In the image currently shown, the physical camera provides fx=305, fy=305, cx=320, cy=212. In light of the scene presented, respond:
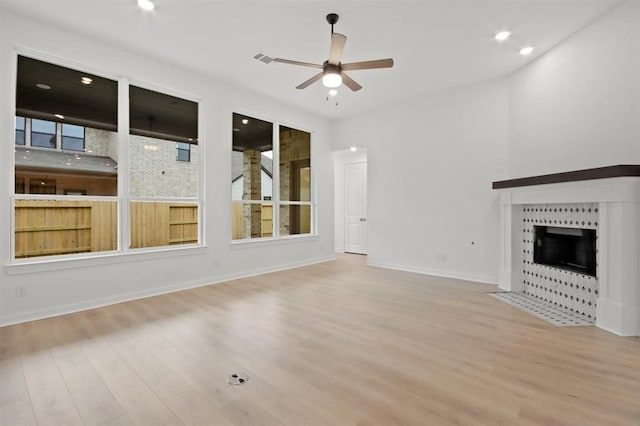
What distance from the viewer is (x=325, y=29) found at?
338 cm

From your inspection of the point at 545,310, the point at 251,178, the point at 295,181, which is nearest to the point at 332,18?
the point at 251,178

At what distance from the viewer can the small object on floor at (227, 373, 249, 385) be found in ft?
6.69

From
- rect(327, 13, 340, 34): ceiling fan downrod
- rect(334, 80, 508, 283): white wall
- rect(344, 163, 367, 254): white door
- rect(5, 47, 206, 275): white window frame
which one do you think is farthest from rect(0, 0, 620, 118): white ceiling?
rect(344, 163, 367, 254): white door

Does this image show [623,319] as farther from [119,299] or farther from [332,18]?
[119,299]

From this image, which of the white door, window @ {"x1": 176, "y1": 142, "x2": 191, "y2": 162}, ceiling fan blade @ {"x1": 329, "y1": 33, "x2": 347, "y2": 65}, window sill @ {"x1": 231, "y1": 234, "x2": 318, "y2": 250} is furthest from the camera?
the white door

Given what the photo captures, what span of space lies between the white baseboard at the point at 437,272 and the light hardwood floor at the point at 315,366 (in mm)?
1295

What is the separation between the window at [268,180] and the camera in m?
5.34

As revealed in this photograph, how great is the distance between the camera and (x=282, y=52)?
391 centimetres

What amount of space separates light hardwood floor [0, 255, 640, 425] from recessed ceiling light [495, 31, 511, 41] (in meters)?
3.16

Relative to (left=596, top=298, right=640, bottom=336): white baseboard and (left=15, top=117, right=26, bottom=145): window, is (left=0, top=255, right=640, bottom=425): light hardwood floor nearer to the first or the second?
(left=596, top=298, right=640, bottom=336): white baseboard

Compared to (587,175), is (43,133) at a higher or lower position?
higher

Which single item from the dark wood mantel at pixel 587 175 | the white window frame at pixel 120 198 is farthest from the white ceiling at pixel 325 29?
the dark wood mantel at pixel 587 175

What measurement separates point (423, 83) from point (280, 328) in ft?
14.1

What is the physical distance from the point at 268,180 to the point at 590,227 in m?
4.77
